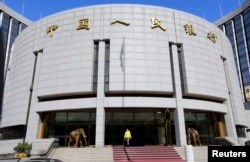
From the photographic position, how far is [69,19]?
112 feet

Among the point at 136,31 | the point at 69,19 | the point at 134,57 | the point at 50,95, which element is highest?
the point at 69,19

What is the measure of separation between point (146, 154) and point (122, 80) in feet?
32.0

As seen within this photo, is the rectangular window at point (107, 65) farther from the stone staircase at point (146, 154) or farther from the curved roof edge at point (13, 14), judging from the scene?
the curved roof edge at point (13, 14)

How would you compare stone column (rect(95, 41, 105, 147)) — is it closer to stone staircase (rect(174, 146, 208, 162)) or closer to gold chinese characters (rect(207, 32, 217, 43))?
stone staircase (rect(174, 146, 208, 162))

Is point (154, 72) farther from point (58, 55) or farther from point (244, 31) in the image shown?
point (244, 31)

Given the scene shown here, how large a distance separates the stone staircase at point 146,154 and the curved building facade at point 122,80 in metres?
4.22

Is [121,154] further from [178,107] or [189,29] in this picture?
[189,29]

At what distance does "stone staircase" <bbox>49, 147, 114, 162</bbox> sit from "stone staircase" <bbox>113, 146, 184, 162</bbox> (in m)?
0.81

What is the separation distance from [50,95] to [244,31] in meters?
58.0

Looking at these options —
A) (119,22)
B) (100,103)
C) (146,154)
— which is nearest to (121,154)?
(146,154)

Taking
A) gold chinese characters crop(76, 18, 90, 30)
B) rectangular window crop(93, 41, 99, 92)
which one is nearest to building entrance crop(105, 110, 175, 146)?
rectangular window crop(93, 41, 99, 92)

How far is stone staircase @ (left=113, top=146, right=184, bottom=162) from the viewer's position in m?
22.1

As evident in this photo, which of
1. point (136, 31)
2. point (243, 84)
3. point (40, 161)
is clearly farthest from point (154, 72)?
point (243, 84)

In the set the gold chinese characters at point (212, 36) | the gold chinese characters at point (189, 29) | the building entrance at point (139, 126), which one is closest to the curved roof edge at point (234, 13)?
the gold chinese characters at point (212, 36)
